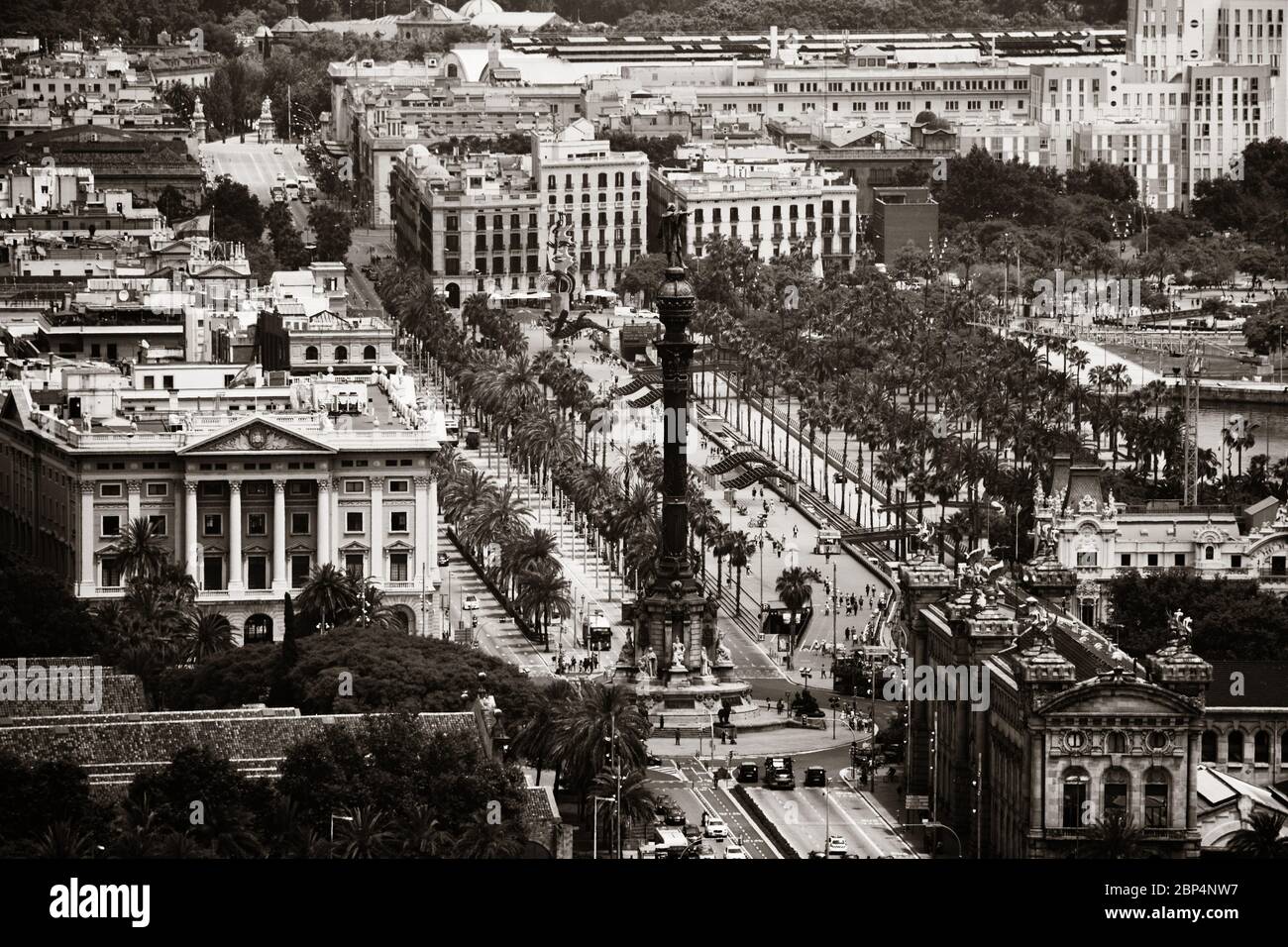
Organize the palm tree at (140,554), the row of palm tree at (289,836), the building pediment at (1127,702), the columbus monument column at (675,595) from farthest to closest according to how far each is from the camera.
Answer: the palm tree at (140,554) < the columbus monument column at (675,595) < the building pediment at (1127,702) < the row of palm tree at (289,836)

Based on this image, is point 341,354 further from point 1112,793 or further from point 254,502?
point 1112,793

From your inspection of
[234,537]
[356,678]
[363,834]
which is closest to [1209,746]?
[356,678]

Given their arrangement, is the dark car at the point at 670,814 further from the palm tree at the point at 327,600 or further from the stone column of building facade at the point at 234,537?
the stone column of building facade at the point at 234,537

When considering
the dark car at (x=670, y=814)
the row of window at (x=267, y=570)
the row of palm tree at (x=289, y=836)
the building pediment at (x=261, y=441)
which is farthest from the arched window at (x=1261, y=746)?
the building pediment at (x=261, y=441)

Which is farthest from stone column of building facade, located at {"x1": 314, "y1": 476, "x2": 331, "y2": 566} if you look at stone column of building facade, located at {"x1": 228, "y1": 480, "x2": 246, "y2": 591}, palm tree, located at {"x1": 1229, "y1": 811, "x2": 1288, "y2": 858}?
palm tree, located at {"x1": 1229, "y1": 811, "x2": 1288, "y2": 858}

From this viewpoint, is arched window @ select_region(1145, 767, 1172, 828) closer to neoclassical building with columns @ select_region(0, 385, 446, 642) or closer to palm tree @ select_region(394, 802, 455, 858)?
palm tree @ select_region(394, 802, 455, 858)
